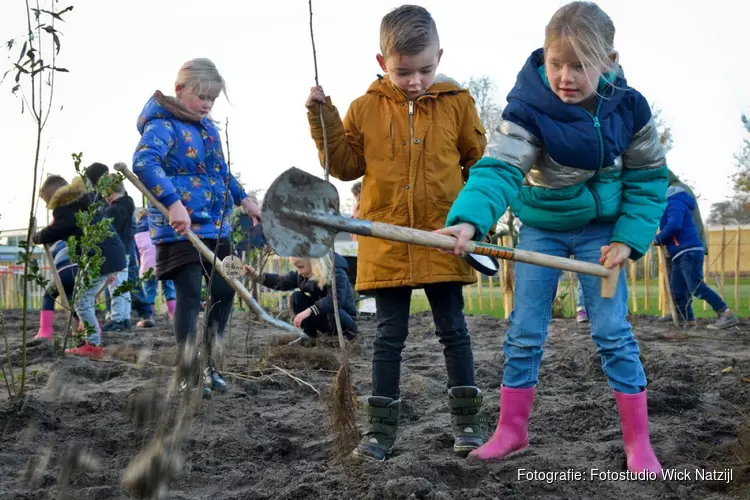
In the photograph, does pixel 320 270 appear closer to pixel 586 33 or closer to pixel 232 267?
pixel 232 267

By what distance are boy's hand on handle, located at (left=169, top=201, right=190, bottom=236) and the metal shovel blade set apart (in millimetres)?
1180

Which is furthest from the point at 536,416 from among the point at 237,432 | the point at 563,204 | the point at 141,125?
A: the point at 141,125

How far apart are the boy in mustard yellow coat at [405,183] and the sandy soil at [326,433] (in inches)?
8.2

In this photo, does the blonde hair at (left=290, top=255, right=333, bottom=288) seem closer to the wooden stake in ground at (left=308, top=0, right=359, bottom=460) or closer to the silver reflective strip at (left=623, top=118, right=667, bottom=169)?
the wooden stake in ground at (left=308, top=0, right=359, bottom=460)

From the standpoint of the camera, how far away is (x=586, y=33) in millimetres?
2297

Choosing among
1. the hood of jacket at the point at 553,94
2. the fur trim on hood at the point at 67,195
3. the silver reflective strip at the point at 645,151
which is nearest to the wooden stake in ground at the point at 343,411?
the hood of jacket at the point at 553,94

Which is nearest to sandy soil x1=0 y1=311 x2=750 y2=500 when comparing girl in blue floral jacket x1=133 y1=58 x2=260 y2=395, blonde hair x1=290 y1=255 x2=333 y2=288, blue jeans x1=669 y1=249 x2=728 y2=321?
girl in blue floral jacket x1=133 y1=58 x2=260 y2=395

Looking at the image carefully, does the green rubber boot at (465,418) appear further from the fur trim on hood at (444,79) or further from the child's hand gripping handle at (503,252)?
the fur trim on hood at (444,79)

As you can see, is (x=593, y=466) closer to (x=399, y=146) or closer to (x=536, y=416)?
(x=536, y=416)

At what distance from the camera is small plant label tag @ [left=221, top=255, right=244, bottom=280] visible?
348 cm

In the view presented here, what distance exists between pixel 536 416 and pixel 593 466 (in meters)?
0.71

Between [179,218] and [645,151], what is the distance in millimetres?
1989

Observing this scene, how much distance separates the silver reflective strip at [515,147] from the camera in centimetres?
244

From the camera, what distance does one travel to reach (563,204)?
2.51m
